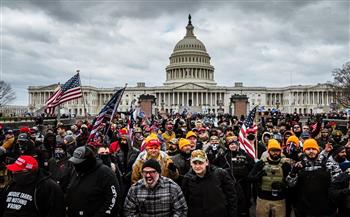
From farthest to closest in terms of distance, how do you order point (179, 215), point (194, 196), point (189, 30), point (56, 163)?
point (189, 30) → point (56, 163) → point (194, 196) → point (179, 215)

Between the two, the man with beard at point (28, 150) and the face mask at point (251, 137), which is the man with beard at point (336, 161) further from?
the man with beard at point (28, 150)

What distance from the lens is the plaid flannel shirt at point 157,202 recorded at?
174 inches

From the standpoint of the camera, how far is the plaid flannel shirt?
442 cm

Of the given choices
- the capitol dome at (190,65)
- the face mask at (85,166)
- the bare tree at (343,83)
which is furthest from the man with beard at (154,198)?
the capitol dome at (190,65)

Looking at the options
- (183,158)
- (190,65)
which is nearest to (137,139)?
(183,158)

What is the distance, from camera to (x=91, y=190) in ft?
14.8

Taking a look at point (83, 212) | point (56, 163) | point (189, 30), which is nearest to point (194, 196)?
point (83, 212)

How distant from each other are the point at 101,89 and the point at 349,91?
8280cm

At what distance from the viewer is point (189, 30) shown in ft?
424

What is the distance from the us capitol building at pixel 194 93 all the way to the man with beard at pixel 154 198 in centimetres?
10216

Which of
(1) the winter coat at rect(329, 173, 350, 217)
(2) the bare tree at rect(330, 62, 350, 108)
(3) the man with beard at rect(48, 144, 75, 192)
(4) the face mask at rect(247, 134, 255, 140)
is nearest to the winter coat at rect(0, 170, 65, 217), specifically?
(3) the man with beard at rect(48, 144, 75, 192)

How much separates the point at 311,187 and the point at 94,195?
127 inches

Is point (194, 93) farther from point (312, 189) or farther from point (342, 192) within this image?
point (342, 192)

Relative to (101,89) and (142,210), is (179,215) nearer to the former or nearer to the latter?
(142,210)
